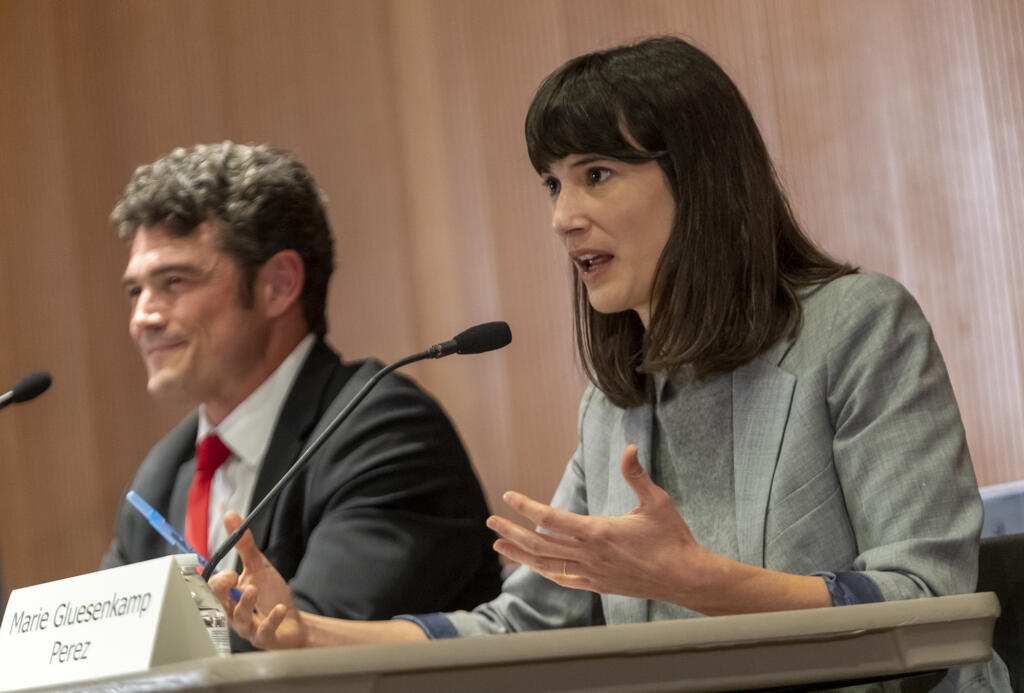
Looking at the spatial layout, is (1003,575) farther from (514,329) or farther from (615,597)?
(514,329)

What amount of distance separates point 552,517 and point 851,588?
1.25 ft

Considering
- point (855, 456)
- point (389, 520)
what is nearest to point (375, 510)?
point (389, 520)

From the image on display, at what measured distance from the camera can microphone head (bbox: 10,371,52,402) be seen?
169 cm

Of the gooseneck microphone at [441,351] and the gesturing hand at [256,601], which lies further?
the gooseneck microphone at [441,351]

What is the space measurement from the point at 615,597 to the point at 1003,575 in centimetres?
48

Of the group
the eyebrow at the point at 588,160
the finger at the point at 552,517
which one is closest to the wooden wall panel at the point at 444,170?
the eyebrow at the point at 588,160

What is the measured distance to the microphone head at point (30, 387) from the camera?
5.55ft

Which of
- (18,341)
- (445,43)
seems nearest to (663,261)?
(445,43)

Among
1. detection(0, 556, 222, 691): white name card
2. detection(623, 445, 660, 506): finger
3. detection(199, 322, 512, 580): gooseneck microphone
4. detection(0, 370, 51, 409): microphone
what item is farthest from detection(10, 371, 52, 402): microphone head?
detection(623, 445, 660, 506): finger

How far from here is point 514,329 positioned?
2.80 meters

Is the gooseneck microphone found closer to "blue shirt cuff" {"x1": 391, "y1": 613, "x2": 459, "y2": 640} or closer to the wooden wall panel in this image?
"blue shirt cuff" {"x1": 391, "y1": 613, "x2": 459, "y2": 640}

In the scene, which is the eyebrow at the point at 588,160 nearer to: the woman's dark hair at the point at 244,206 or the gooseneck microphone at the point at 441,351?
the gooseneck microphone at the point at 441,351

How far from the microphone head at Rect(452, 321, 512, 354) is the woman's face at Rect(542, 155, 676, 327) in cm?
18

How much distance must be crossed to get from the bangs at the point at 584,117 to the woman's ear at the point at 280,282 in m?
0.99
